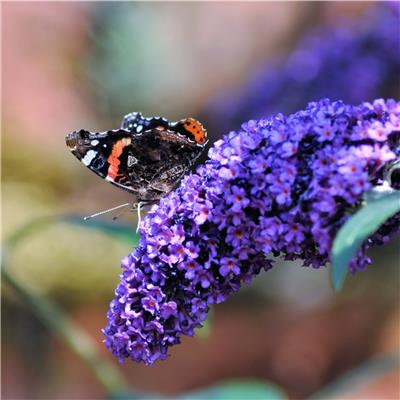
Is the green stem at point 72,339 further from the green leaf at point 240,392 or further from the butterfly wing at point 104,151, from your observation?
the butterfly wing at point 104,151

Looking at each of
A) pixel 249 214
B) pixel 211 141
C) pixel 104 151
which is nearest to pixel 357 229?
pixel 249 214

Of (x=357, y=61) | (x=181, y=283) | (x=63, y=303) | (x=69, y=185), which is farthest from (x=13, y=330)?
(x=181, y=283)

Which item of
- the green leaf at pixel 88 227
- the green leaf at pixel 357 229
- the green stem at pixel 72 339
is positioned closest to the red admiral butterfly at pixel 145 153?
the green leaf at pixel 88 227

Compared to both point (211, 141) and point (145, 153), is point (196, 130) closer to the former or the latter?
point (145, 153)

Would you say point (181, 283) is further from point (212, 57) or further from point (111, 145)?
point (212, 57)

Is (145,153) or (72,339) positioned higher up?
(145,153)
